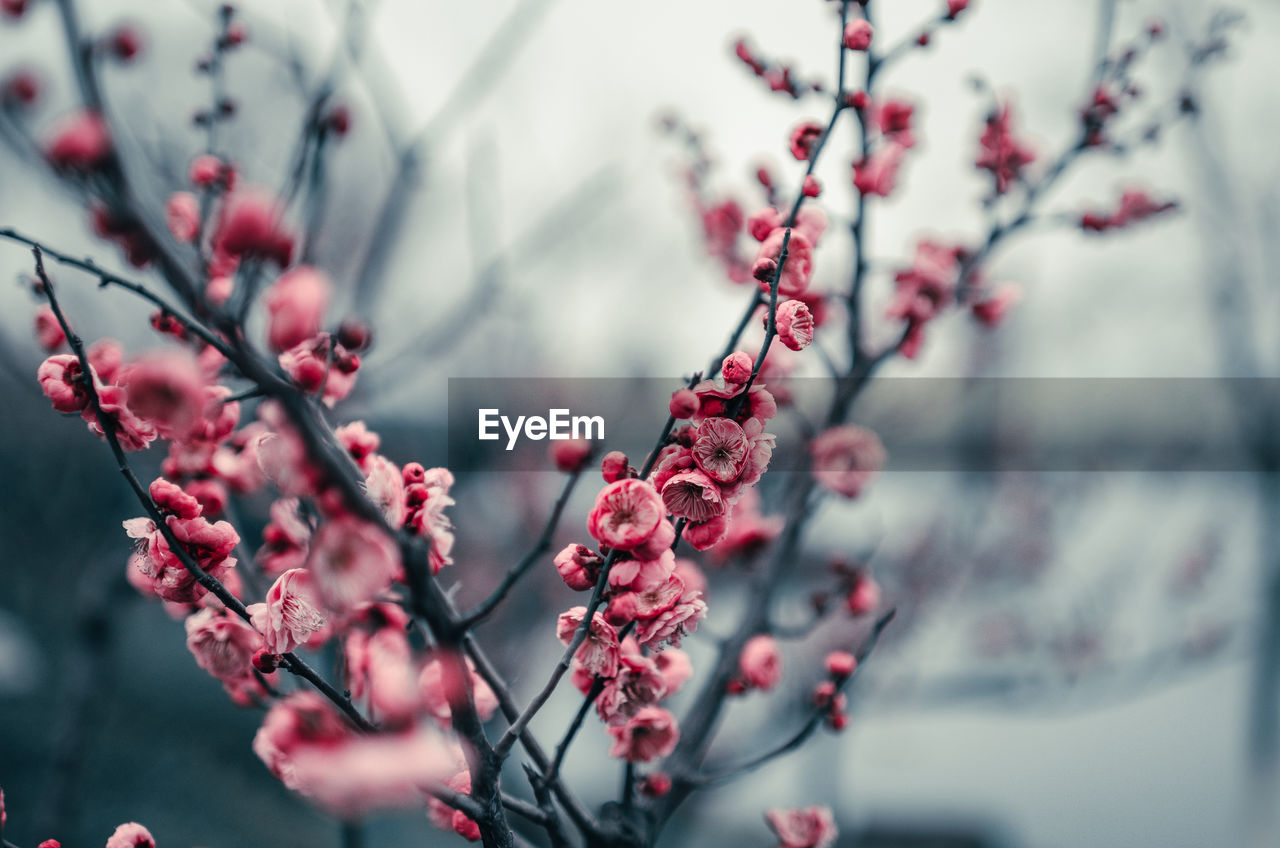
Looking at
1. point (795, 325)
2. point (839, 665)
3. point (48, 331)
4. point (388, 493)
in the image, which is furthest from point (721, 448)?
point (48, 331)

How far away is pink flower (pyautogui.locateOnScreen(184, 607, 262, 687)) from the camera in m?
1.05

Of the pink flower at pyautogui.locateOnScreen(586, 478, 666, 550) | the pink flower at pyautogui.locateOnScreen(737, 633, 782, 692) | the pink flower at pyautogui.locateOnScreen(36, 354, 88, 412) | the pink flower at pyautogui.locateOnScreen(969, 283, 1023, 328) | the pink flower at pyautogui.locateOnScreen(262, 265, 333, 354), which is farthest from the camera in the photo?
the pink flower at pyautogui.locateOnScreen(969, 283, 1023, 328)

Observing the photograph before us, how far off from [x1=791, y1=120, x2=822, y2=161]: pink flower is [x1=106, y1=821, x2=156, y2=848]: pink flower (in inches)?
56.1

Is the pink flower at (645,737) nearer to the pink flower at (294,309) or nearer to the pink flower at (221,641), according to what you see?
the pink flower at (221,641)

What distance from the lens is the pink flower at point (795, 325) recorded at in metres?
0.86

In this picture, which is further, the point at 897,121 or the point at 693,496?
the point at 897,121

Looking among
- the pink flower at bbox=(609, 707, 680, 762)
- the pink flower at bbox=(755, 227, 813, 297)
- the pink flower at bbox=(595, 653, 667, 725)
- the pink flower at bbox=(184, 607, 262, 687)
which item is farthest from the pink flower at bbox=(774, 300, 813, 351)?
the pink flower at bbox=(184, 607, 262, 687)

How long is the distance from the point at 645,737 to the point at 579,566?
1.15 feet

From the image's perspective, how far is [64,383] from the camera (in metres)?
0.91

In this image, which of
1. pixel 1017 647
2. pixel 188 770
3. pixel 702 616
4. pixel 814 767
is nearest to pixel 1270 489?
pixel 1017 647

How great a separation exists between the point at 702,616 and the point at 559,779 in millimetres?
344

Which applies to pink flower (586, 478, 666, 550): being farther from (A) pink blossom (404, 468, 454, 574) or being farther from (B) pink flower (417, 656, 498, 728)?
(B) pink flower (417, 656, 498, 728)

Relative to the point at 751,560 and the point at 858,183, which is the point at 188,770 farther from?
the point at 858,183

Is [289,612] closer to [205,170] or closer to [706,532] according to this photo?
[706,532]
